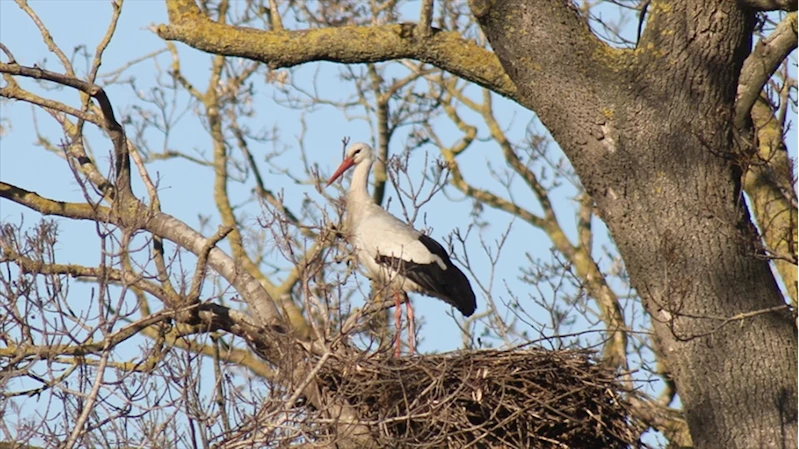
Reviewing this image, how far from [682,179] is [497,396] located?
156cm

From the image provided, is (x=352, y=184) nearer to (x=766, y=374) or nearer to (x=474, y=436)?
(x=474, y=436)

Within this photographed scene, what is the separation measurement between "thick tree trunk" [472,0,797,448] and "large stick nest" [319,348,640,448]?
3.44ft

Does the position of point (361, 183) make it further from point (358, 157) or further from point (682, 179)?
point (682, 179)

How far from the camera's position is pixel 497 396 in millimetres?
6012

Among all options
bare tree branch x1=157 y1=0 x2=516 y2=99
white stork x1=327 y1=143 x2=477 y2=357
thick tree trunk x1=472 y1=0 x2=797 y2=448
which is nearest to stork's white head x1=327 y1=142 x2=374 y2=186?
white stork x1=327 y1=143 x2=477 y2=357

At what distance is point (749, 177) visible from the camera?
737 centimetres

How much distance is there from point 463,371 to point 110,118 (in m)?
2.09

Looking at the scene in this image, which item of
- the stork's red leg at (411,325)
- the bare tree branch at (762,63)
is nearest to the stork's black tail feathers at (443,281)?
the stork's red leg at (411,325)

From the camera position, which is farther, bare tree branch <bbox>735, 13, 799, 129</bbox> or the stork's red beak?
the stork's red beak

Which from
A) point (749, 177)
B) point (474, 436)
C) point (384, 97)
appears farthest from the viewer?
point (384, 97)

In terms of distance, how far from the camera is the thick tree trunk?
486cm

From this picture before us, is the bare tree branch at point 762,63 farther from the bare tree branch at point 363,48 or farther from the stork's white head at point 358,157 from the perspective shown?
the stork's white head at point 358,157

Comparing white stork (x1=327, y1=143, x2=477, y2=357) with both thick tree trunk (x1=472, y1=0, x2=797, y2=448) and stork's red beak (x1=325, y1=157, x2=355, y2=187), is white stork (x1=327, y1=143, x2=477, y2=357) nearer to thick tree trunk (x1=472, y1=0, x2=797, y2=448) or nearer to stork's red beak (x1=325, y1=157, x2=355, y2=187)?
stork's red beak (x1=325, y1=157, x2=355, y2=187)

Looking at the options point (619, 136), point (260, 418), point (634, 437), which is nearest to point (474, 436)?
point (634, 437)
